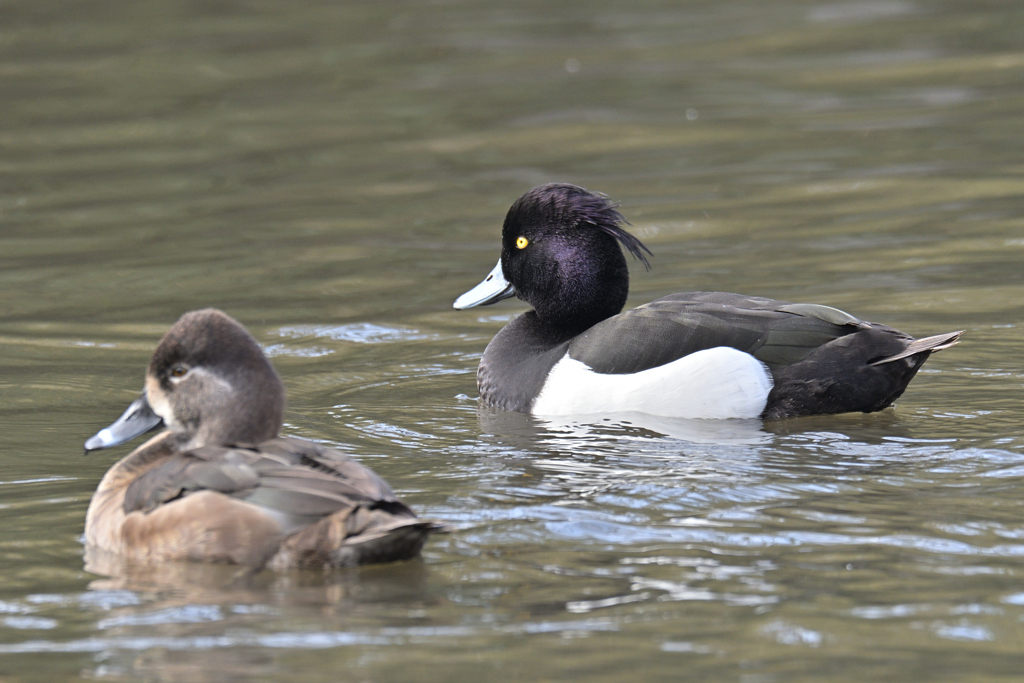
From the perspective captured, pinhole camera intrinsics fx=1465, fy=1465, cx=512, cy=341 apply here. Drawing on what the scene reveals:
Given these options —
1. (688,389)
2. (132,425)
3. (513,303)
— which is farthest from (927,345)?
(513,303)

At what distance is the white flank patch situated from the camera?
689cm

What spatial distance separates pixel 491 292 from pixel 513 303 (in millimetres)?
1895

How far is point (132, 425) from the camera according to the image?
5508 millimetres

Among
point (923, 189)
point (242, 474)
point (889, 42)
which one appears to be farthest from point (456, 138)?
point (242, 474)

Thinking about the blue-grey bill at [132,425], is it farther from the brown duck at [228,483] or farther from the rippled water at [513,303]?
the rippled water at [513,303]

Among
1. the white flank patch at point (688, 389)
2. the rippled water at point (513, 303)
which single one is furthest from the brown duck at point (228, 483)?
the white flank patch at point (688, 389)

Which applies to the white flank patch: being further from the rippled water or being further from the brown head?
the brown head

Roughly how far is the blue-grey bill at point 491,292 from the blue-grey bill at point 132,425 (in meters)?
2.85

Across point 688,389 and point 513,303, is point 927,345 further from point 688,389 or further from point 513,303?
point 513,303

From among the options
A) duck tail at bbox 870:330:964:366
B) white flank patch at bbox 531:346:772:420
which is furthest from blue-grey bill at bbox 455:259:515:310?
duck tail at bbox 870:330:964:366

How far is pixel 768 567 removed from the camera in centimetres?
468

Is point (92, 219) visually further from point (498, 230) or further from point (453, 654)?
point (453, 654)

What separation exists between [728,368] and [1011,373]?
1.62 meters

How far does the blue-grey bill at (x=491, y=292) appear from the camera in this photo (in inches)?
320
